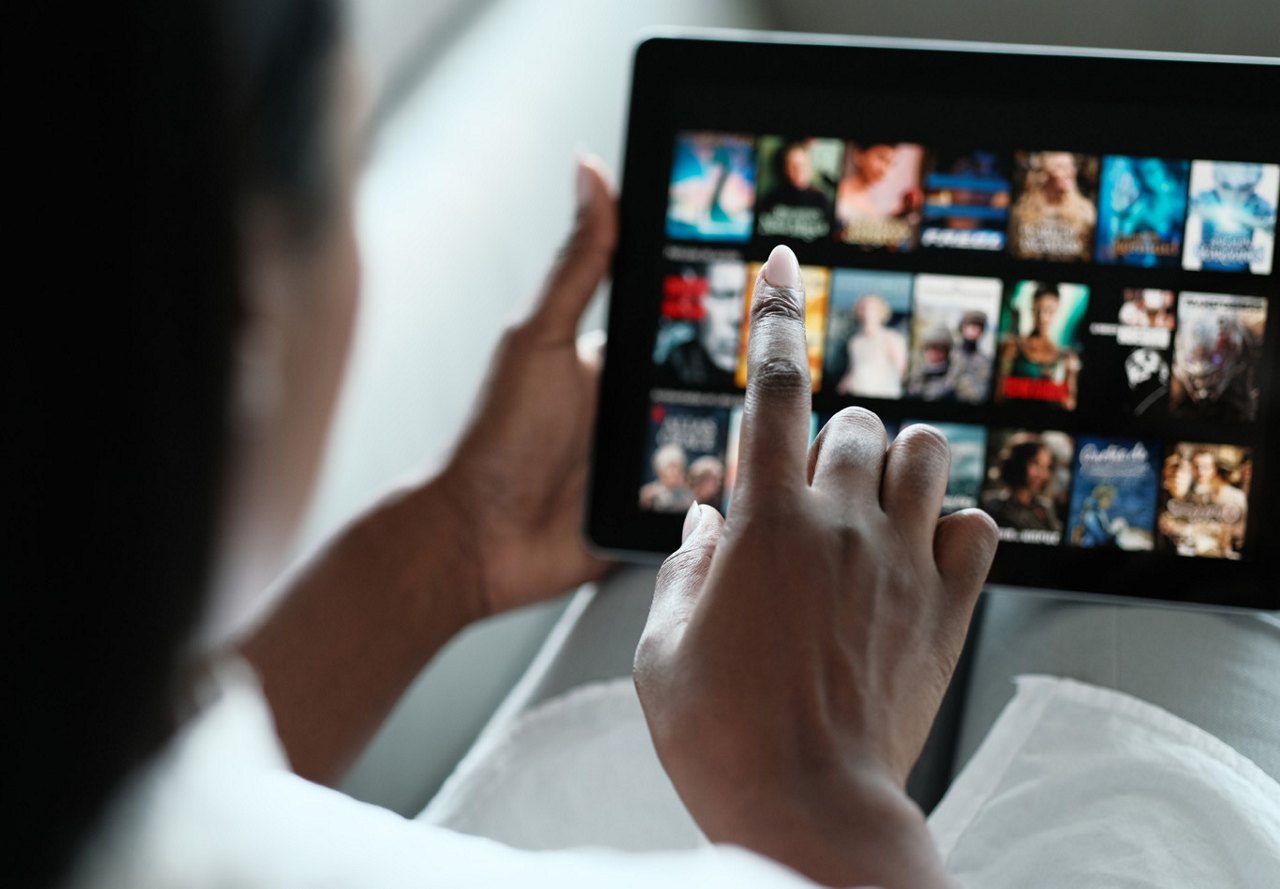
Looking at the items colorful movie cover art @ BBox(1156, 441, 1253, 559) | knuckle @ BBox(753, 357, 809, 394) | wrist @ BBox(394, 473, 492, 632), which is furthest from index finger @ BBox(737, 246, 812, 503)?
wrist @ BBox(394, 473, 492, 632)

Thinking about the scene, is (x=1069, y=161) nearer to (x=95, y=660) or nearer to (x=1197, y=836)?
(x=1197, y=836)

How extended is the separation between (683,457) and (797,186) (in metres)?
0.19

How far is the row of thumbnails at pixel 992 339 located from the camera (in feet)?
2.09

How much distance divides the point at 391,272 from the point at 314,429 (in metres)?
0.48

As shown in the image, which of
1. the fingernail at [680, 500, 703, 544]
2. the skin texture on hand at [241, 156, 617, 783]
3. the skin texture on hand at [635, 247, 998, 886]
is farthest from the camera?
the skin texture on hand at [241, 156, 617, 783]

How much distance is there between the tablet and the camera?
0.64 m

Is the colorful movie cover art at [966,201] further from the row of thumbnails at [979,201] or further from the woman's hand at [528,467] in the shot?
the woman's hand at [528,467]

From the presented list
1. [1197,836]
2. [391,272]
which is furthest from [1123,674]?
[391,272]

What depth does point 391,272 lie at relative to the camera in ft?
2.89

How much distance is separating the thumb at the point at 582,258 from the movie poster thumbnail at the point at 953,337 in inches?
8.5

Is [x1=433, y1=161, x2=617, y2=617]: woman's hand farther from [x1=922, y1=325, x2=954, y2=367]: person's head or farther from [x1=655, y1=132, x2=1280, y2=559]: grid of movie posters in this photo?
[x1=922, y1=325, x2=954, y2=367]: person's head

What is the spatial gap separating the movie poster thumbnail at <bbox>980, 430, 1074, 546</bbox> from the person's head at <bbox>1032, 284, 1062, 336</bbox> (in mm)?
63

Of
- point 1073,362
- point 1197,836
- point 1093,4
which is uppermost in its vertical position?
point 1093,4

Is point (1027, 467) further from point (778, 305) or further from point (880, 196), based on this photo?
point (778, 305)
